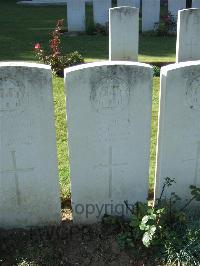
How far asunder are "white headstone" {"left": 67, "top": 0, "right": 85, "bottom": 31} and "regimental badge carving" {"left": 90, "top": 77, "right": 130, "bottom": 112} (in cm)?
1082

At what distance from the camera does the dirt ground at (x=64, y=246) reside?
4148 mm

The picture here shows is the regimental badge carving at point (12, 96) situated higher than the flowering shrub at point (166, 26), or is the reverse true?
the flowering shrub at point (166, 26)

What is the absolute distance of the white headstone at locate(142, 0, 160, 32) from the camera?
14.6 m

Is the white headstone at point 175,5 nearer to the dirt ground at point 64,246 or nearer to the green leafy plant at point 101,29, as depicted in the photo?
the green leafy plant at point 101,29

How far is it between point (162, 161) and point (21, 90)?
1612mm

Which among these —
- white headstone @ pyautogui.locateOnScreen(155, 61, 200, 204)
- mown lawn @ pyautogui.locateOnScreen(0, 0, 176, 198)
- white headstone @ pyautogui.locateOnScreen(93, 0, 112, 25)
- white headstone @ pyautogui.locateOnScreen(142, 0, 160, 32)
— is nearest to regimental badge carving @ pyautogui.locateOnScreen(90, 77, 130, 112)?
white headstone @ pyautogui.locateOnScreen(155, 61, 200, 204)

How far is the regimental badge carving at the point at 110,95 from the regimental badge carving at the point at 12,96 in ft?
2.09

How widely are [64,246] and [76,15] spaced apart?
440 inches

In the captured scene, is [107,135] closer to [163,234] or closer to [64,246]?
[163,234]

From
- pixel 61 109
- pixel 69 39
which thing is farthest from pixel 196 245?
pixel 69 39

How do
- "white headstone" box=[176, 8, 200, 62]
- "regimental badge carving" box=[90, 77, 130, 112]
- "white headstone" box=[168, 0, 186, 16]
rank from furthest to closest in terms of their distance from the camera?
"white headstone" box=[168, 0, 186, 16], "white headstone" box=[176, 8, 200, 62], "regimental badge carving" box=[90, 77, 130, 112]

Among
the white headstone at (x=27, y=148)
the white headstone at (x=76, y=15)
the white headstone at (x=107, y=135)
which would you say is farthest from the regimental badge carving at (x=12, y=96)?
the white headstone at (x=76, y=15)

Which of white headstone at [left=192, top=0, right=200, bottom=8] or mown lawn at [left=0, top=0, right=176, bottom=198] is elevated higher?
white headstone at [left=192, top=0, right=200, bottom=8]

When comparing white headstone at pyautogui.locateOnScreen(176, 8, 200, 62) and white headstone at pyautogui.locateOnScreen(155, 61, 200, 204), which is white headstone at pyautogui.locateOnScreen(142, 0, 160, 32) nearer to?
white headstone at pyautogui.locateOnScreen(176, 8, 200, 62)
